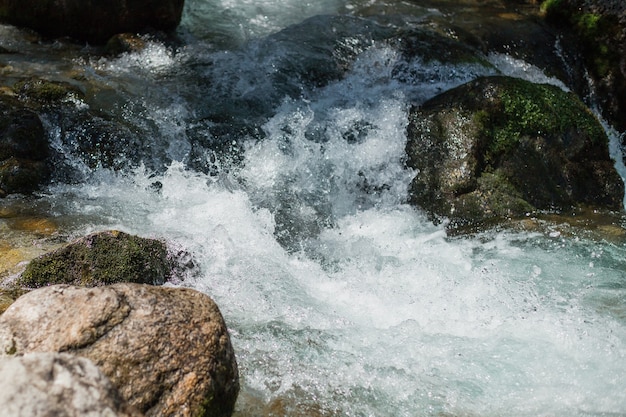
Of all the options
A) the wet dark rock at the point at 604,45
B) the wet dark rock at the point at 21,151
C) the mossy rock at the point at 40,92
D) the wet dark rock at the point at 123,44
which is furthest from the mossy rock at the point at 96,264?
the wet dark rock at the point at 604,45

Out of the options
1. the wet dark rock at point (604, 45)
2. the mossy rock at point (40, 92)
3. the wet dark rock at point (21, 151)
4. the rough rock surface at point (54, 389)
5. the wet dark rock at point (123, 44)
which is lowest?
the wet dark rock at point (21, 151)

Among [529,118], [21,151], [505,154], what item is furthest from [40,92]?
[529,118]

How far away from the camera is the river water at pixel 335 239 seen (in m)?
4.72

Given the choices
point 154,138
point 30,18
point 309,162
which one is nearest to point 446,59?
point 309,162

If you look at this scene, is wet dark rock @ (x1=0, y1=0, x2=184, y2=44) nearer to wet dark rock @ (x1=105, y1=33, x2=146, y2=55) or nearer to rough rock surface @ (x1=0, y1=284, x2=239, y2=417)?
wet dark rock @ (x1=105, y1=33, x2=146, y2=55)

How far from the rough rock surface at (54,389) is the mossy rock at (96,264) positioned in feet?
8.28

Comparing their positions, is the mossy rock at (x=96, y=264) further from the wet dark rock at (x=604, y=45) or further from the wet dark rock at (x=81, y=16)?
the wet dark rock at (x=604, y=45)

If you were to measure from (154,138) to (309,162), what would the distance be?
6.45 feet

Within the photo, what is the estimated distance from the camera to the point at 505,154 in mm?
7660

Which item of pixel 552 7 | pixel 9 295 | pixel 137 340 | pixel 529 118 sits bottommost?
pixel 9 295

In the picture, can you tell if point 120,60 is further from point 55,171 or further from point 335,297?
point 335,297

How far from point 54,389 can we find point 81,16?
330 inches

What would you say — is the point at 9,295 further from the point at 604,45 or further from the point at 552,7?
the point at 552,7

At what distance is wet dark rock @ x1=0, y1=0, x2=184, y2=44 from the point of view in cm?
944
